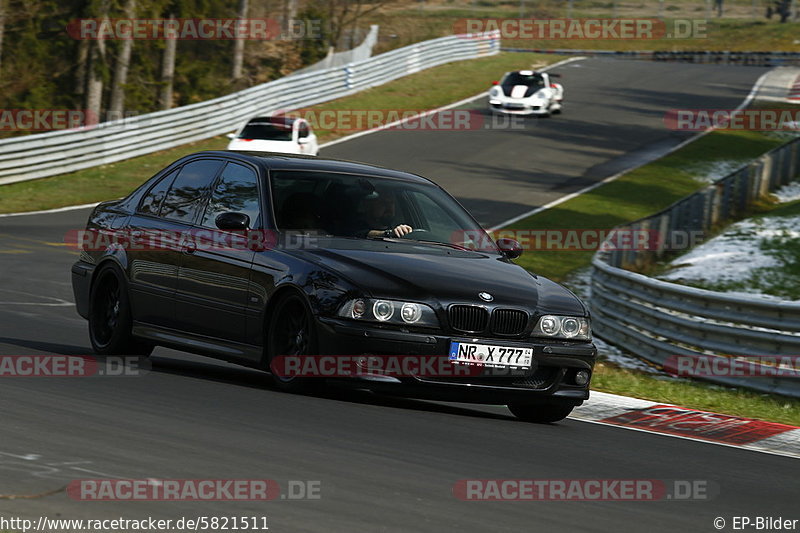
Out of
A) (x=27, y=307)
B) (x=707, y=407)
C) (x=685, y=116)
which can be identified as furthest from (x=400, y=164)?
(x=707, y=407)

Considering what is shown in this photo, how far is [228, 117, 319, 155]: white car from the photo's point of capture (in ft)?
95.5

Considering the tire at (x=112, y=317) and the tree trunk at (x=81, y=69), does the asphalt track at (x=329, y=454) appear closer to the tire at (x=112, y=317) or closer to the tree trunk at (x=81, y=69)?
the tire at (x=112, y=317)

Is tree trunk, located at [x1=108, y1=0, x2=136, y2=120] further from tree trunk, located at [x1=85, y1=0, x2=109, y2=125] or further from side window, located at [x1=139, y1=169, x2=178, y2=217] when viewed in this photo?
side window, located at [x1=139, y1=169, x2=178, y2=217]

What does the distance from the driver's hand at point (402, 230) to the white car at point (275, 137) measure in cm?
2002

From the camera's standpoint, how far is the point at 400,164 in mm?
31750

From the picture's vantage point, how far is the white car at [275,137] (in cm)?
2911

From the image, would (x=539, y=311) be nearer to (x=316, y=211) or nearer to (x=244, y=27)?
(x=316, y=211)

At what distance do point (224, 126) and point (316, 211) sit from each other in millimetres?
28485
